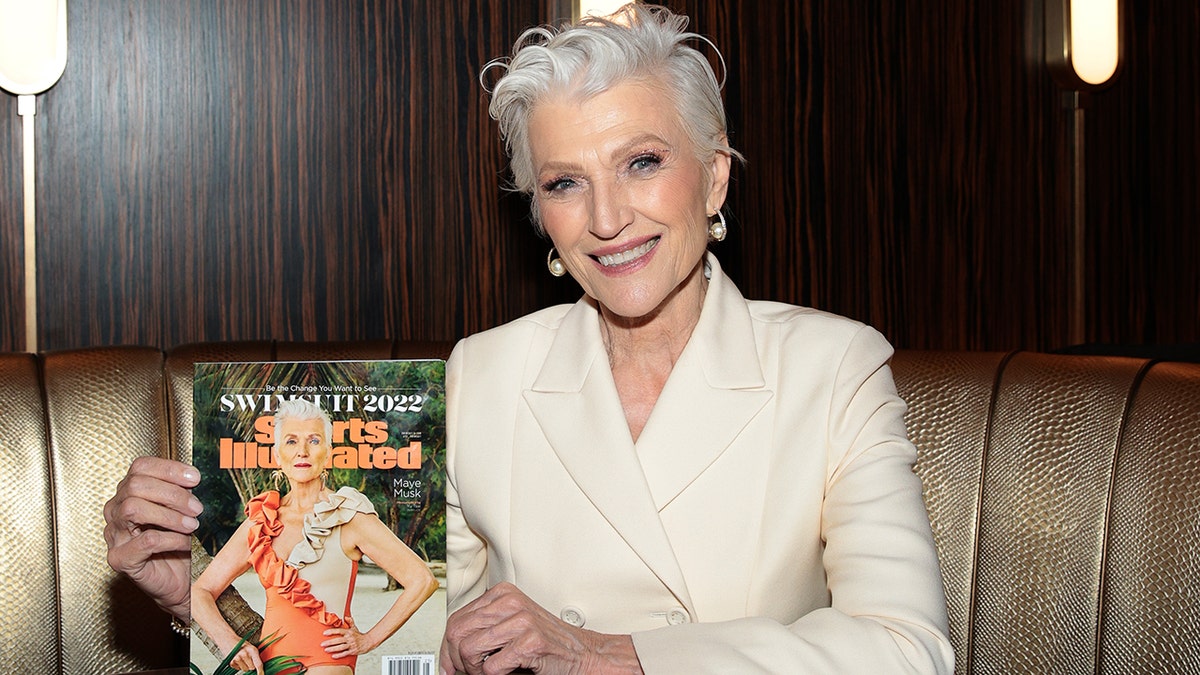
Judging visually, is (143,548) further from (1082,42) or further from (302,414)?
(1082,42)

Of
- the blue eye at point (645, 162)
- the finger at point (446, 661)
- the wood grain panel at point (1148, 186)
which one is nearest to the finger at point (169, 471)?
the finger at point (446, 661)

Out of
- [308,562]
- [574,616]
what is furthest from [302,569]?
[574,616]

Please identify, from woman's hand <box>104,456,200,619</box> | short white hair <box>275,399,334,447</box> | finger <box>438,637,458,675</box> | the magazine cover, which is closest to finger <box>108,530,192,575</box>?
woman's hand <box>104,456,200,619</box>

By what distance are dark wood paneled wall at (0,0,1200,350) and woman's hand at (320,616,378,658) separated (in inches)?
61.8

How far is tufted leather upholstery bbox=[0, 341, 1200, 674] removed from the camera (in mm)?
1533

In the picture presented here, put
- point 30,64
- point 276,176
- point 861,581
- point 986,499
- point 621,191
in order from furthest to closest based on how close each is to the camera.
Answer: point 276,176, point 30,64, point 986,499, point 621,191, point 861,581

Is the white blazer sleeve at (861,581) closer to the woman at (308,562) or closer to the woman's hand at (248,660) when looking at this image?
the woman at (308,562)

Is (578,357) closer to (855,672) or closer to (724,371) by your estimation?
(724,371)

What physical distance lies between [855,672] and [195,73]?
216 cm

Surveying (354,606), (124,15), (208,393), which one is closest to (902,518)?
(354,606)

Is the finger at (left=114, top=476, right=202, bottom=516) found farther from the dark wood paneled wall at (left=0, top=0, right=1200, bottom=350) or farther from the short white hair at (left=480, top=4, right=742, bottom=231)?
the dark wood paneled wall at (left=0, top=0, right=1200, bottom=350)

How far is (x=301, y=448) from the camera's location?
125 centimetres

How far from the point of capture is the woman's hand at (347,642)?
121cm

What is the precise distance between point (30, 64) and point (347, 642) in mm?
1851
